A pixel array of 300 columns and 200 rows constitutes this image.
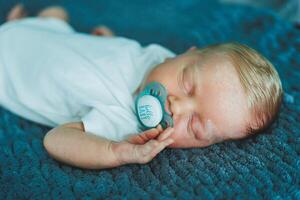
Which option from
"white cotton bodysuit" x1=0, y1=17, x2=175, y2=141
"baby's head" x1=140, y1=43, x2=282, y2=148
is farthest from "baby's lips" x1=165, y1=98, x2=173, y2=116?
"white cotton bodysuit" x1=0, y1=17, x2=175, y2=141

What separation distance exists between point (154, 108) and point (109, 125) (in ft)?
0.49

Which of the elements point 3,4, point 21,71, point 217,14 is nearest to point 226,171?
point 21,71

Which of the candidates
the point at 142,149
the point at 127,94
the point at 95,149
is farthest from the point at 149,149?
the point at 127,94

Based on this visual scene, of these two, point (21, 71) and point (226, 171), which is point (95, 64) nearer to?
point (21, 71)

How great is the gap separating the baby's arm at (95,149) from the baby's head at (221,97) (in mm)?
103

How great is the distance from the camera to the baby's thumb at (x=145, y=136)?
1001 mm

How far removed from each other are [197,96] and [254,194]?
29 centimetres

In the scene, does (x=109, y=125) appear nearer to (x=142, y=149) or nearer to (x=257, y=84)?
(x=142, y=149)

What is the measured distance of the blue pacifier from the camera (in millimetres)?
1057

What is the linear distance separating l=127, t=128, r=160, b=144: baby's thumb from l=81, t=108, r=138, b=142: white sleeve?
12cm

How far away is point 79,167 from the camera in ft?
3.39

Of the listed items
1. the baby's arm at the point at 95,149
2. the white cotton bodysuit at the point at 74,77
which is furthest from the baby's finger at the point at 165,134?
the white cotton bodysuit at the point at 74,77

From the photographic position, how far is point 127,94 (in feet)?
3.96

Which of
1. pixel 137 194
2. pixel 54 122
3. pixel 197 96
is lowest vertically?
pixel 54 122
